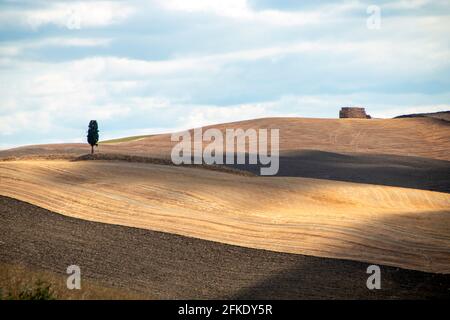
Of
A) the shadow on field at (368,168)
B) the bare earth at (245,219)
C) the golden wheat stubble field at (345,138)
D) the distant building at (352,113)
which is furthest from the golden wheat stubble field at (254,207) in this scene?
the distant building at (352,113)

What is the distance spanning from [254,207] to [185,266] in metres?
11.5

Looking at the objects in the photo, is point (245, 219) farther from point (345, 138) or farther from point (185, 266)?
point (345, 138)

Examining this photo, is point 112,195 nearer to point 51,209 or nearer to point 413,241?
point 51,209

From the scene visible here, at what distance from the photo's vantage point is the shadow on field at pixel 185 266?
22469mm

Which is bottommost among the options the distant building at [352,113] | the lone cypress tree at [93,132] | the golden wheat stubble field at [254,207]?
the golden wheat stubble field at [254,207]

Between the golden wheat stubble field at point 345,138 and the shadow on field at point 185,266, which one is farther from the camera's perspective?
the golden wheat stubble field at point 345,138

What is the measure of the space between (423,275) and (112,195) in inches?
675

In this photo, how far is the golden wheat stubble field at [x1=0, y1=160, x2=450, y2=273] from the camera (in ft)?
93.2

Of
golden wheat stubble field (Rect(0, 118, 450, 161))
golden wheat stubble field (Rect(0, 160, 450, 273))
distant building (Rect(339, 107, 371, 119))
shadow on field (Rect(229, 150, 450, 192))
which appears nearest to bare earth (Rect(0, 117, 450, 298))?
golden wheat stubble field (Rect(0, 160, 450, 273))

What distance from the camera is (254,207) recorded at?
1432 inches

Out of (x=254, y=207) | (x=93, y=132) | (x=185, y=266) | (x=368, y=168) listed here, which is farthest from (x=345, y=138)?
(x=185, y=266)

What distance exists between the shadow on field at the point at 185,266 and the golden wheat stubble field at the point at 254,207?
1.02 metres

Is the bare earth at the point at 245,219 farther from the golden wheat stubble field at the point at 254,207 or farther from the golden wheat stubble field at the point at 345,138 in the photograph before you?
the golden wheat stubble field at the point at 345,138
